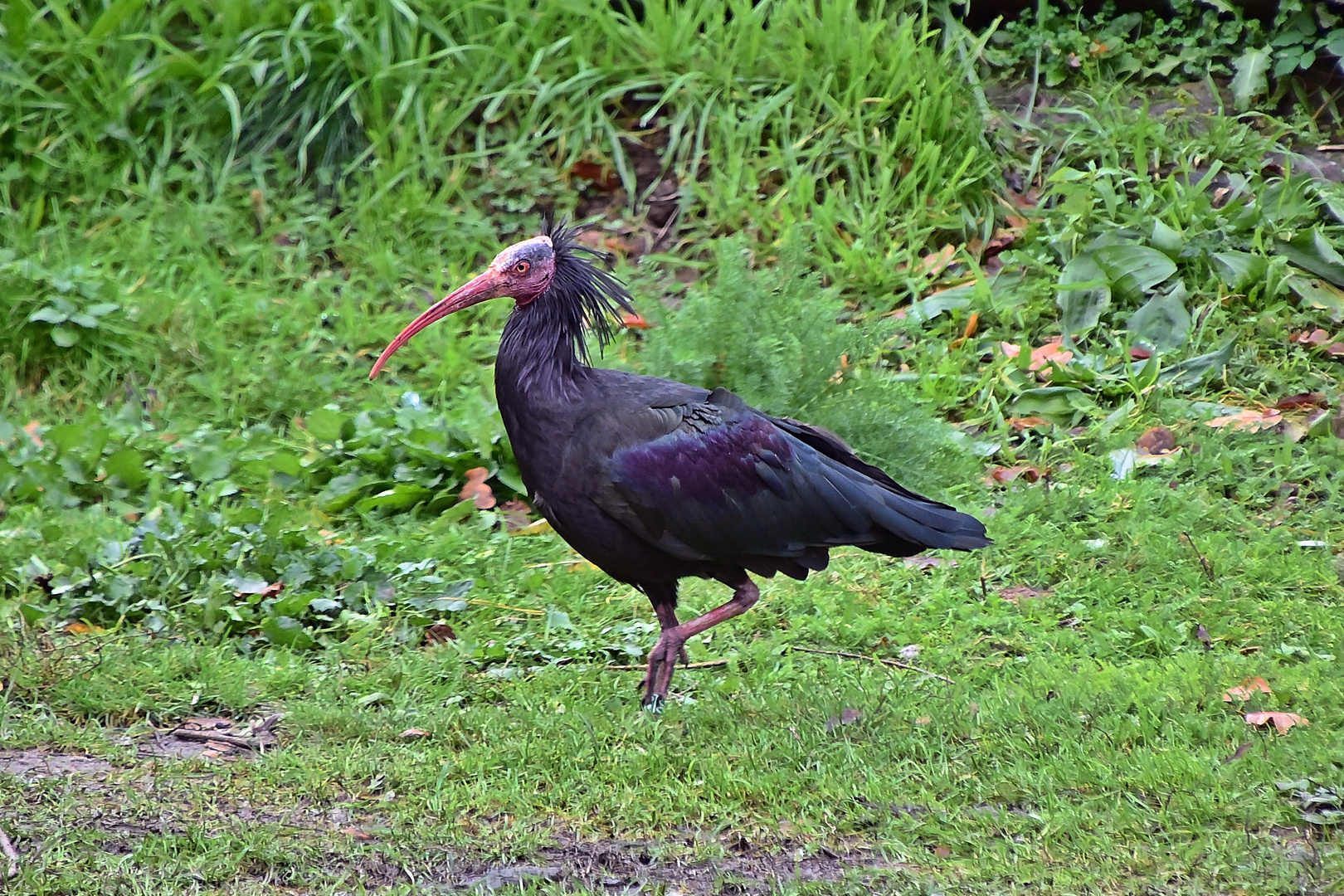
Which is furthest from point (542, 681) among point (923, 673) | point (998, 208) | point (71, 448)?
point (998, 208)

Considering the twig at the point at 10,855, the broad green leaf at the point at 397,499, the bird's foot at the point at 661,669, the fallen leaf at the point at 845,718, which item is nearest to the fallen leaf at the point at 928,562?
the fallen leaf at the point at 845,718

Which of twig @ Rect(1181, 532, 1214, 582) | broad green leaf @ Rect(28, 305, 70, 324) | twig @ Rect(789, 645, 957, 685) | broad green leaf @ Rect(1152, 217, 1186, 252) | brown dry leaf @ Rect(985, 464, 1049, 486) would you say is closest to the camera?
twig @ Rect(789, 645, 957, 685)

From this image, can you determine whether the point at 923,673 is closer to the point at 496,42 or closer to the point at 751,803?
the point at 751,803

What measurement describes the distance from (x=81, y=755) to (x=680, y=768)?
68.3 inches

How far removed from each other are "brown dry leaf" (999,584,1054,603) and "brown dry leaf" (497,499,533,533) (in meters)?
1.99

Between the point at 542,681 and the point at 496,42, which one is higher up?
the point at 496,42

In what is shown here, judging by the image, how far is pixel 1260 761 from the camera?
375cm

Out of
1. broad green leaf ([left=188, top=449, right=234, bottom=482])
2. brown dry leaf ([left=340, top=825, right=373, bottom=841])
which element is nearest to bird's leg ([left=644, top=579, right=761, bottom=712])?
brown dry leaf ([left=340, top=825, right=373, bottom=841])

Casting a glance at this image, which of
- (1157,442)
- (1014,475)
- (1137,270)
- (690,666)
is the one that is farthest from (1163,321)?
(690,666)

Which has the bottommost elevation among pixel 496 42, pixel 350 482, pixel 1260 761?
pixel 350 482

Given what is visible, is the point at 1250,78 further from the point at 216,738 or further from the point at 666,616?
the point at 216,738

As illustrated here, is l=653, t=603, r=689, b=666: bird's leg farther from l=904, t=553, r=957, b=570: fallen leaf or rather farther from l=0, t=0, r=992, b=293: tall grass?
l=0, t=0, r=992, b=293: tall grass

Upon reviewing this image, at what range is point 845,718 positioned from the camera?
427 centimetres

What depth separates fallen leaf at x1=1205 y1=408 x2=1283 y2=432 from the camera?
6.21m
